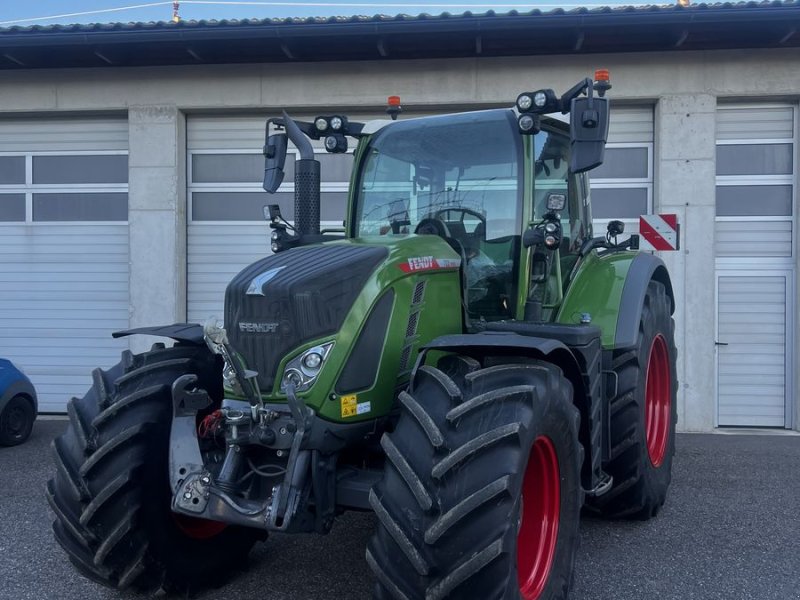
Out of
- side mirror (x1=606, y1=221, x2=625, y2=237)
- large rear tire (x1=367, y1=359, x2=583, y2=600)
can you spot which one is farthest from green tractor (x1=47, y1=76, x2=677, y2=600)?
side mirror (x1=606, y1=221, x2=625, y2=237)

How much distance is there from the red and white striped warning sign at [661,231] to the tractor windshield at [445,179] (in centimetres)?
412

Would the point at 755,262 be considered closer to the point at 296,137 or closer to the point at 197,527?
the point at 296,137

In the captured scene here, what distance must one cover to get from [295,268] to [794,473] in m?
4.85

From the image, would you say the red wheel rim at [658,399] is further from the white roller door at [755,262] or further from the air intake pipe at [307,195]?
the white roller door at [755,262]

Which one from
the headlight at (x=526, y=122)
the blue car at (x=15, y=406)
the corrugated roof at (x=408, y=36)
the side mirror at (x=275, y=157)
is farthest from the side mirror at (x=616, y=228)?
the blue car at (x=15, y=406)

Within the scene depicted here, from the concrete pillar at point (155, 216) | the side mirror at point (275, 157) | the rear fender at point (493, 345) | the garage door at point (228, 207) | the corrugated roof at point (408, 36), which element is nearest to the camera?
the rear fender at point (493, 345)

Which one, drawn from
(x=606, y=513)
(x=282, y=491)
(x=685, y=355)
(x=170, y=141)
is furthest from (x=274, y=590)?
(x=170, y=141)

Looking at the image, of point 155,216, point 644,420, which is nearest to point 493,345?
point 644,420

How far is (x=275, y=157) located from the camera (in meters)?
4.84

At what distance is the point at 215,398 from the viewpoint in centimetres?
420

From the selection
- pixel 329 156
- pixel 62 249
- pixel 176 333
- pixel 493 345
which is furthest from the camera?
pixel 62 249

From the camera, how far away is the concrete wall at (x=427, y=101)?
8.38 m

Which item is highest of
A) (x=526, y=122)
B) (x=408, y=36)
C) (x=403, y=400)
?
(x=408, y=36)

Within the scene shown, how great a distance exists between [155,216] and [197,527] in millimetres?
5710
